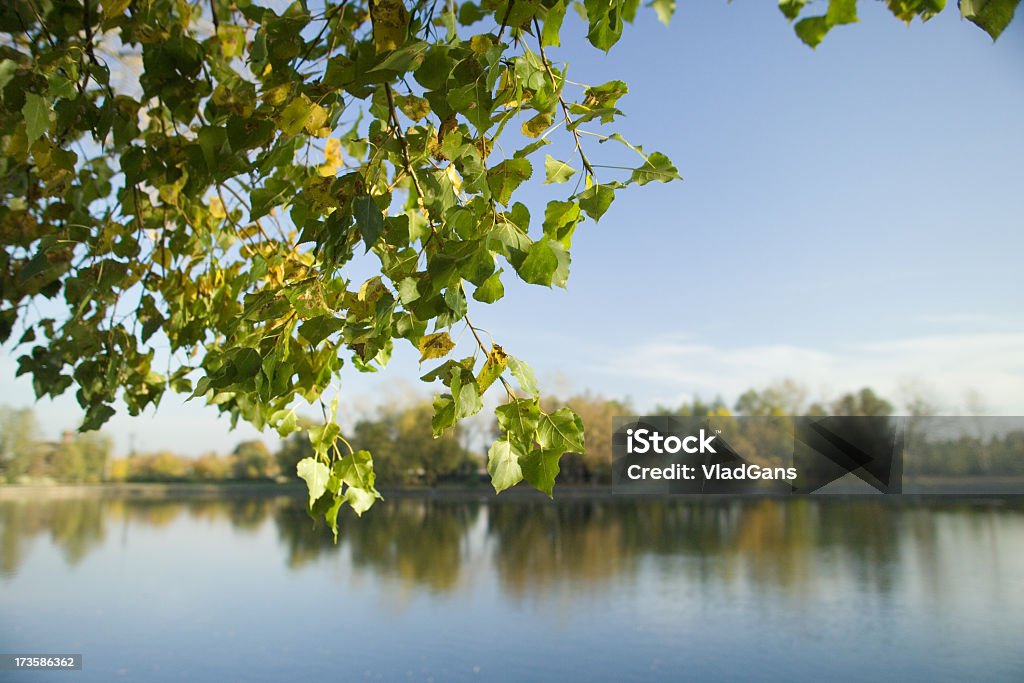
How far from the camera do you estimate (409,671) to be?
538 inches

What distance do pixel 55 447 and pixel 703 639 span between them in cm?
1966

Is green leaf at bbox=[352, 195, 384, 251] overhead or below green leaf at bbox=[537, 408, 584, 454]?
overhead

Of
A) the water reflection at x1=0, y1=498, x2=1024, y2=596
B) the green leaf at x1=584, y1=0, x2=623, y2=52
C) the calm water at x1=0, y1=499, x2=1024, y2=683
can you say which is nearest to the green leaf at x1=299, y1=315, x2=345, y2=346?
the green leaf at x1=584, y1=0, x2=623, y2=52

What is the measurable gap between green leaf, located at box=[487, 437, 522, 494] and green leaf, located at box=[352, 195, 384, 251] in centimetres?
21

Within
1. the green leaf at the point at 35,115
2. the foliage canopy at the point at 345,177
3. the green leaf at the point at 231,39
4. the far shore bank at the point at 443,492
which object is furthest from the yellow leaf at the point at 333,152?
the far shore bank at the point at 443,492

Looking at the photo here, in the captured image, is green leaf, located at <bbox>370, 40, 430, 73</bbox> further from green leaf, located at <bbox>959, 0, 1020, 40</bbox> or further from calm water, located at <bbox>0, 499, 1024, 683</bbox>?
calm water, located at <bbox>0, 499, 1024, 683</bbox>

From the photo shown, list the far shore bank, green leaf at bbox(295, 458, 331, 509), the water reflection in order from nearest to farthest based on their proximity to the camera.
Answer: green leaf at bbox(295, 458, 331, 509), the water reflection, the far shore bank

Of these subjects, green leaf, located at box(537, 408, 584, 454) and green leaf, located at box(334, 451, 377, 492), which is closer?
green leaf, located at box(537, 408, 584, 454)

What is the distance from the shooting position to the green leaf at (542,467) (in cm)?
67

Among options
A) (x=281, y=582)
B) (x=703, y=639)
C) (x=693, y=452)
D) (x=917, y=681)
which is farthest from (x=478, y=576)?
(x=917, y=681)

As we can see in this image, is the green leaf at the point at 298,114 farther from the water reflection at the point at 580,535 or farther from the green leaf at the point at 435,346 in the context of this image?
the water reflection at the point at 580,535

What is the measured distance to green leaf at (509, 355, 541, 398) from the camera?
728mm

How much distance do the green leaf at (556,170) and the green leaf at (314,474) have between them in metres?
0.46

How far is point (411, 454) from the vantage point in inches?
718
